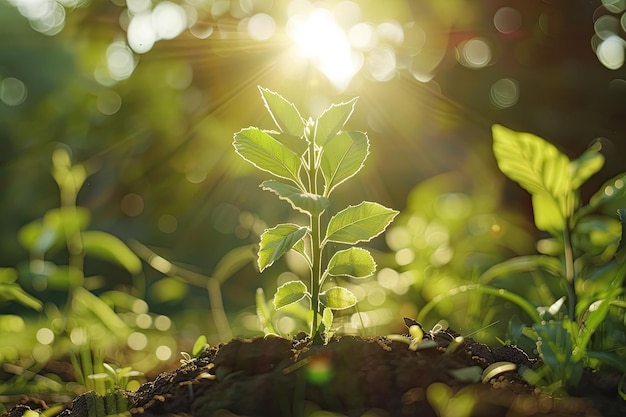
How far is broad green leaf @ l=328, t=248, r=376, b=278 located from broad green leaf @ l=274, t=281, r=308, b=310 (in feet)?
0.16

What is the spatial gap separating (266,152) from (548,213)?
579mm

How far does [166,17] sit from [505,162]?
2.70 meters

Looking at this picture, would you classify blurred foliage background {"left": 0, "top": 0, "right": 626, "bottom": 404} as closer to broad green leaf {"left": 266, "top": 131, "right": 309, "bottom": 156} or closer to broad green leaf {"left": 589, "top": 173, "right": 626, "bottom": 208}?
broad green leaf {"left": 589, "top": 173, "right": 626, "bottom": 208}

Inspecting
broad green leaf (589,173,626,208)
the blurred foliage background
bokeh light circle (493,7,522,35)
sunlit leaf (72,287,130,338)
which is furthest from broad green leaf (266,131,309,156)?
bokeh light circle (493,7,522,35)

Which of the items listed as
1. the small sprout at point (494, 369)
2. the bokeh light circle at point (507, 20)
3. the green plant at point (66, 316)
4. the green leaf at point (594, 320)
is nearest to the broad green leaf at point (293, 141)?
the small sprout at point (494, 369)

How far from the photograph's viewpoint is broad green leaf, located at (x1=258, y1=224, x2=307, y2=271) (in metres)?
0.83

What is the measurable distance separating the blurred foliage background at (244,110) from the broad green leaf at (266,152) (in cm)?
111

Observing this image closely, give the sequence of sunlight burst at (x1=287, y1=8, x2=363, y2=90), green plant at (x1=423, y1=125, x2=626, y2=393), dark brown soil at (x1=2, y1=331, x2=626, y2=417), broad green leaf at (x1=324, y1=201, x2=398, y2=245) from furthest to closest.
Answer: sunlight burst at (x1=287, y1=8, x2=363, y2=90) → green plant at (x1=423, y1=125, x2=626, y2=393) → broad green leaf at (x1=324, y1=201, x2=398, y2=245) → dark brown soil at (x1=2, y1=331, x2=626, y2=417)

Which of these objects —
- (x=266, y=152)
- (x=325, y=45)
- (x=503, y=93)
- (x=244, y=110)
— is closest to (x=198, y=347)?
(x=266, y=152)

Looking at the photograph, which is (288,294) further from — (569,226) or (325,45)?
(325,45)

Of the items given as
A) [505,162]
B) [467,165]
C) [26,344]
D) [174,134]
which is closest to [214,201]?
[174,134]

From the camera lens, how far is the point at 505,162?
119cm

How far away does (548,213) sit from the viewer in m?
1.25

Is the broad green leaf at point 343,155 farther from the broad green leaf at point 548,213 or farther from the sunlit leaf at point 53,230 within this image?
the sunlit leaf at point 53,230
